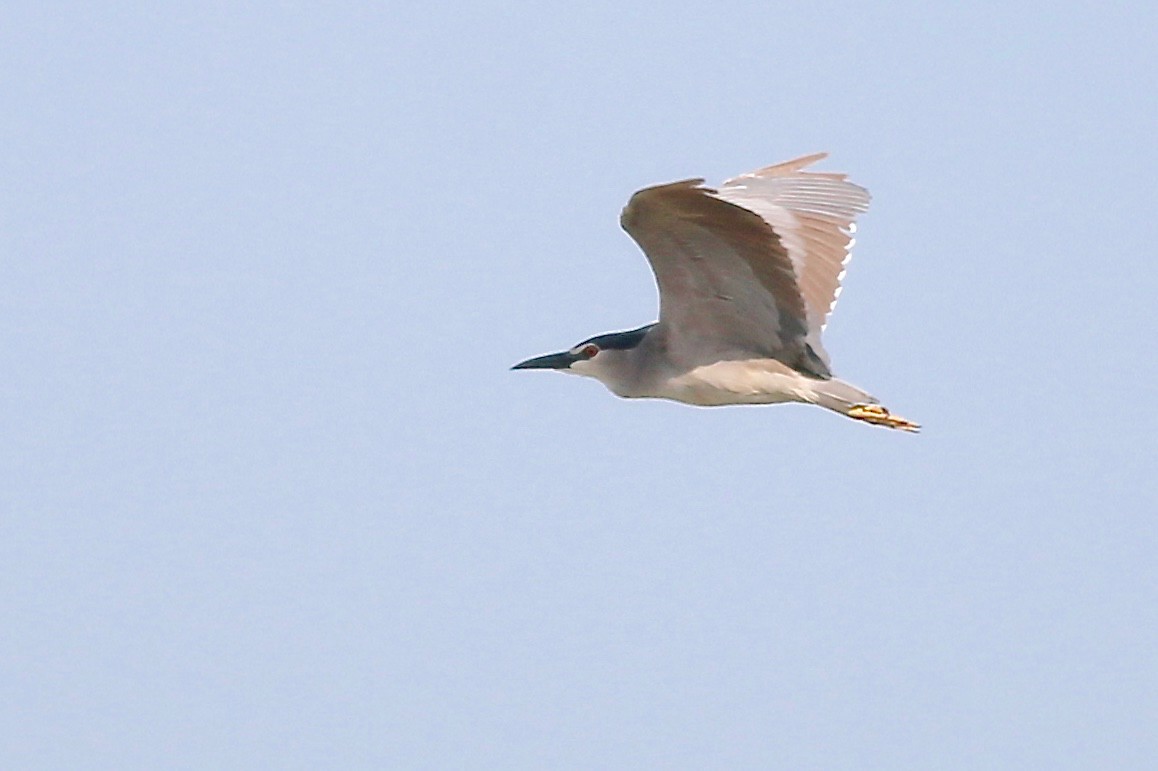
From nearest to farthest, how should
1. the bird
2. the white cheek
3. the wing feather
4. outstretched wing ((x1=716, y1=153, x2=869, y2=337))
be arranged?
the wing feather, the bird, outstretched wing ((x1=716, y1=153, x2=869, y2=337)), the white cheek

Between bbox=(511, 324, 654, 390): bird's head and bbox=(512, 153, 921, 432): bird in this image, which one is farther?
bbox=(511, 324, 654, 390): bird's head

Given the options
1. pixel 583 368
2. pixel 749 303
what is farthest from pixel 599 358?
pixel 749 303

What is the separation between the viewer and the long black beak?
17.1 metres

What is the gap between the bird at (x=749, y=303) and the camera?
1470cm

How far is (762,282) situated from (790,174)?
1.33 metres

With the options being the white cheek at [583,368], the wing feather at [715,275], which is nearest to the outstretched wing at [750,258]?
the wing feather at [715,275]

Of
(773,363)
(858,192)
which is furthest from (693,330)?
(858,192)

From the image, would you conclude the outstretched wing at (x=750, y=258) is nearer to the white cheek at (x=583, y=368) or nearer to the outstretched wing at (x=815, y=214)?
the outstretched wing at (x=815, y=214)

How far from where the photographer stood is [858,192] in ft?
52.7

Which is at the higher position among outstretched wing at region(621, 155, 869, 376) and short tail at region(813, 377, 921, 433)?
outstretched wing at region(621, 155, 869, 376)

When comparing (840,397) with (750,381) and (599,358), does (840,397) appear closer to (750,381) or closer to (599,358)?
(750,381)

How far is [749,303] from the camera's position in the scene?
15438 mm

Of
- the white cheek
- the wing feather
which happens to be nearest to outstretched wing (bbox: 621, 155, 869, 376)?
the wing feather

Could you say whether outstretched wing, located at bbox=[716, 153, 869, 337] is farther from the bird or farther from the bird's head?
the bird's head
